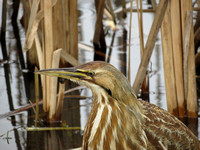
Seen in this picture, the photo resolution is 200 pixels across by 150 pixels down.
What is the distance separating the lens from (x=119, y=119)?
1.89m

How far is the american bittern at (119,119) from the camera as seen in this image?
1.79 meters

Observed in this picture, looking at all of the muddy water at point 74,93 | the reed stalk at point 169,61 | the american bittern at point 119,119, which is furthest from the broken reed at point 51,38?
the american bittern at point 119,119

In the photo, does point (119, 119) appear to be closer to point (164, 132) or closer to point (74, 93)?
point (164, 132)

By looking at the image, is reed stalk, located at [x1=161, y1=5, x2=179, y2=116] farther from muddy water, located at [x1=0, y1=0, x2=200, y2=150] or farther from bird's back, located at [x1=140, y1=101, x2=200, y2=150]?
bird's back, located at [x1=140, y1=101, x2=200, y2=150]

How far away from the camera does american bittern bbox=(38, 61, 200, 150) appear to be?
179cm

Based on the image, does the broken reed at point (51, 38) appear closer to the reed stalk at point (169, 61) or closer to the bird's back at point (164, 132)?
the reed stalk at point (169, 61)

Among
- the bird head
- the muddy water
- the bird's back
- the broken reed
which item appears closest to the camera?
the bird head

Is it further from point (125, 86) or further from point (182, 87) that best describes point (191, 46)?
point (125, 86)

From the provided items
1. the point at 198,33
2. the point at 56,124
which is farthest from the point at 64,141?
the point at 198,33

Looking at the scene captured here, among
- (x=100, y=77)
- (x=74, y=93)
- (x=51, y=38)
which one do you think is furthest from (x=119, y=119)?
(x=74, y=93)

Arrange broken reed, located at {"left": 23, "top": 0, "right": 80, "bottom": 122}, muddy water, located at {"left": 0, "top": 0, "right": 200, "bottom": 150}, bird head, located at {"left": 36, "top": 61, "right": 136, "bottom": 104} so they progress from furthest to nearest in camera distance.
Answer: muddy water, located at {"left": 0, "top": 0, "right": 200, "bottom": 150} → broken reed, located at {"left": 23, "top": 0, "right": 80, "bottom": 122} → bird head, located at {"left": 36, "top": 61, "right": 136, "bottom": 104}

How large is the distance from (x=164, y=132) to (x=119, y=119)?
0.87ft

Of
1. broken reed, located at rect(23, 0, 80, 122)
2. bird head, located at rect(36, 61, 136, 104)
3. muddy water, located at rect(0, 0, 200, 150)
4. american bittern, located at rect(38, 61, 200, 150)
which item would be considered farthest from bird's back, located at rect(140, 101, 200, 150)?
broken reed, located at rect(23, 0, 80, 122)

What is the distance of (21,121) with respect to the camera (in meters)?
2.96
